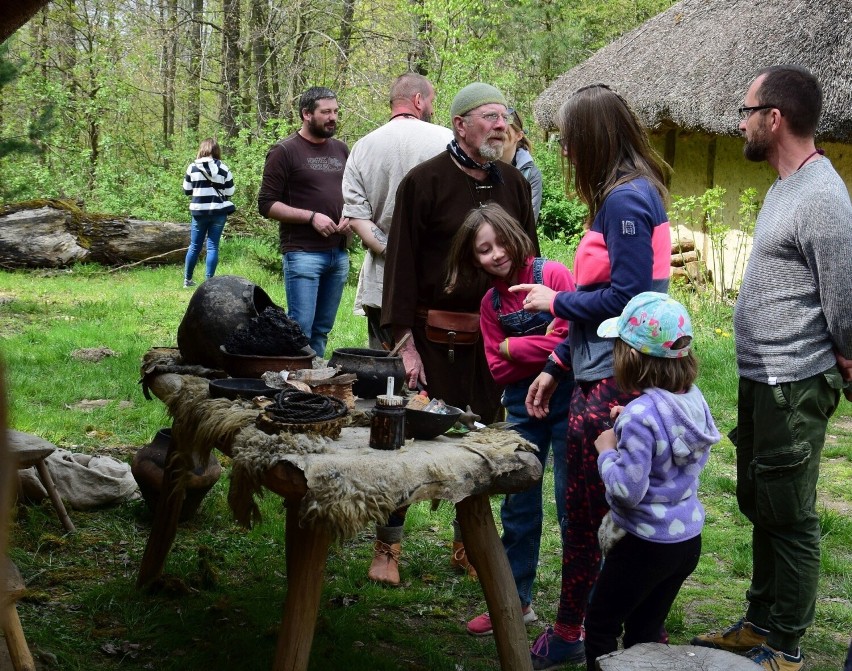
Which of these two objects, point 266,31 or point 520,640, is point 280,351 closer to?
point 520,640

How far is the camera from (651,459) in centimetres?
282

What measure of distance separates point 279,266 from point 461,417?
1032 cm

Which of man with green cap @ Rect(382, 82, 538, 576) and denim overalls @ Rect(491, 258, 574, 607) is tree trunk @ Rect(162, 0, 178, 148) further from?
denim overalls @ Rect(491, 258, 574, 607)

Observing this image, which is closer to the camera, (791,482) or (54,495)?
(791,482)

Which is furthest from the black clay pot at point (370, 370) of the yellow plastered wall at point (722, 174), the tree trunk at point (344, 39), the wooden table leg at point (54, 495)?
the tree trunk at point (344, 39)

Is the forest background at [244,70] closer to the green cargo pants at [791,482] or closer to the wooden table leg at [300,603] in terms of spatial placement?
the green cargo pants at [791,482]

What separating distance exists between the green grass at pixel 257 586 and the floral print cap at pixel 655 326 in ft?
5.00

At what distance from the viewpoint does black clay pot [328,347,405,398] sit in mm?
3512

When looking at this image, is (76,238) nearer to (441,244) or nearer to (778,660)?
(441,244)

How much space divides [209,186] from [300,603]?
34.3 feet

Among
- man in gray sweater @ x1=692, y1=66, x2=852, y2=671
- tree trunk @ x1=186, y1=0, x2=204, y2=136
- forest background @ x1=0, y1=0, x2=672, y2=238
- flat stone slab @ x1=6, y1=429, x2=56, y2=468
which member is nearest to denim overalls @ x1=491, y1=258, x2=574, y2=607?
man in gray sweater @ x1=692, y1=66, x2=852, y2=671

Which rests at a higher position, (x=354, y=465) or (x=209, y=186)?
(x=209, y=186)

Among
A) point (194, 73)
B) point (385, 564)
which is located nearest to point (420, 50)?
point (194, 73)

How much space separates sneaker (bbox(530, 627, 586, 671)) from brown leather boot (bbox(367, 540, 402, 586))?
103cm
